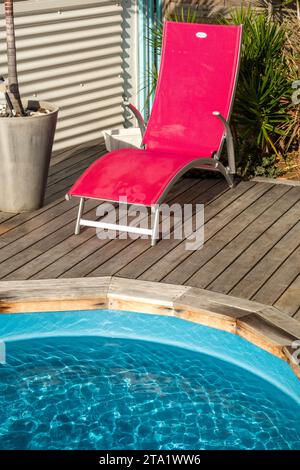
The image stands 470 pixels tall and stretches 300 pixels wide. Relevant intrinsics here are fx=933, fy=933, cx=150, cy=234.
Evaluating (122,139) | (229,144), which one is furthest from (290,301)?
(122,139)

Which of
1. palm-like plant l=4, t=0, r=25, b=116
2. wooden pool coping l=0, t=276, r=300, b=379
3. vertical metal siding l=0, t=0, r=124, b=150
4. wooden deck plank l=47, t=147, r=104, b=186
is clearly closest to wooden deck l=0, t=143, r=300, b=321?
wooden pool coping l=0, t=276, r=300, b=379

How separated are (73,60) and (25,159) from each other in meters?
2.16

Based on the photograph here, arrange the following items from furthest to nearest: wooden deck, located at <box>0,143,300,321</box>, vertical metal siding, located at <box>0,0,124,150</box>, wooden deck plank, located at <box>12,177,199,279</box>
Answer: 1. vertical metal siding, located at <box>0,0,124,150</box>
2. wooden deck plank, located at <box>12,177,199,279</box>
3. wooden deck, located at <box>0,143,300,321</box>

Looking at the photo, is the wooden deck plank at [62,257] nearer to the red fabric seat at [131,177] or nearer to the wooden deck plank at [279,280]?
the red fabric seat at [131,177]

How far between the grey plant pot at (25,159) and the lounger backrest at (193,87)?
3.27ft

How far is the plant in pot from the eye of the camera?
21.5ft

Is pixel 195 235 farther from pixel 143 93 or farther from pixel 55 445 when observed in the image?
pixel 143 93

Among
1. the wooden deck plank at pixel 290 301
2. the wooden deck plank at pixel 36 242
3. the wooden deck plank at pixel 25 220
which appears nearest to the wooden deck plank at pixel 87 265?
the wooden deck plank at pixel 36 242

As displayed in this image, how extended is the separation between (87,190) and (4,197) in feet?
2.72

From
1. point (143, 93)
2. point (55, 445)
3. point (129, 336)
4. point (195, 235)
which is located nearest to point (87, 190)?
point (195, 235)

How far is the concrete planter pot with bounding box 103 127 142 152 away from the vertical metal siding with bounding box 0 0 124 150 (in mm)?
612

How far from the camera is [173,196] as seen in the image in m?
7.23

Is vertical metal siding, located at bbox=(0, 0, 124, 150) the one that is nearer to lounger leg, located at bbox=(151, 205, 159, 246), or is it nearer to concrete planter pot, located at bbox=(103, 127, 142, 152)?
concrete planter pot, located at bbox=(103, 127, 142, 152)

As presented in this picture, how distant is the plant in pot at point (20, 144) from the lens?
6.54 meters
